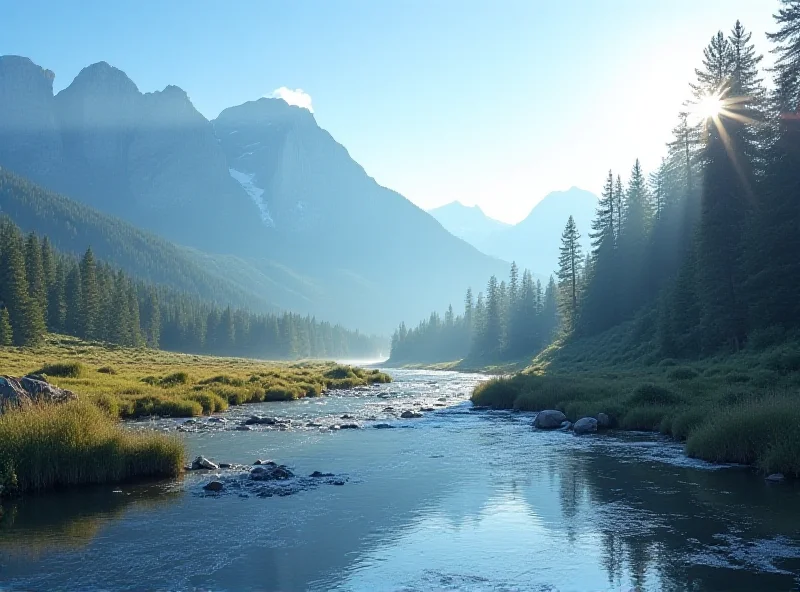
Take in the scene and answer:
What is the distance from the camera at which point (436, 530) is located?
1423 cm

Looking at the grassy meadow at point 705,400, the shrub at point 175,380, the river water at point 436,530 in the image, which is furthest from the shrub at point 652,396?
the shrub at point 175,380

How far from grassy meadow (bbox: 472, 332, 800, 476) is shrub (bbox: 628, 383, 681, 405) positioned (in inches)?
1.8

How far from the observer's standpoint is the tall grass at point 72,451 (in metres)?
16.9

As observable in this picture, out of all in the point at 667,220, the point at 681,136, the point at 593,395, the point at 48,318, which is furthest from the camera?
the point at 48,318

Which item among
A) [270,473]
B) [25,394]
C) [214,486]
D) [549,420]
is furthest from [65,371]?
[549,420]

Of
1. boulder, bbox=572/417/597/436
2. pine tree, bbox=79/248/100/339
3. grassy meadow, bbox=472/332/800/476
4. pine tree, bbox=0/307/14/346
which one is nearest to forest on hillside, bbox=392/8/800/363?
grassy meadow, bbox=472/332/800/476

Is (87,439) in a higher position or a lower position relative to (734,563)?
higher

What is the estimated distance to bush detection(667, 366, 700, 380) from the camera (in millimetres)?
36906

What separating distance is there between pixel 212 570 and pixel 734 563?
1032cm

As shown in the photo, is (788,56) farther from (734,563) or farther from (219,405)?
(219,405)

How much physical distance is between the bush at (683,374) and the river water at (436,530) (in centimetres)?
1619

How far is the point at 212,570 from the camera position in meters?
11.5

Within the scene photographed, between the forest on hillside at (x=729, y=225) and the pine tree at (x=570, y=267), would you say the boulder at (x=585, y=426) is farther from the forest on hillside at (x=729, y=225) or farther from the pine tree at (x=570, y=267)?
the pine tree at (x=570, y=267)

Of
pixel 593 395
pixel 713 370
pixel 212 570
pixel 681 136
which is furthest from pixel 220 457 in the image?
pixel 681 136
